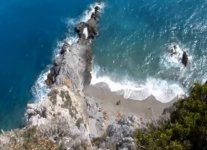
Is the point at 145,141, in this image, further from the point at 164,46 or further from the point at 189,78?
the point at 164,46

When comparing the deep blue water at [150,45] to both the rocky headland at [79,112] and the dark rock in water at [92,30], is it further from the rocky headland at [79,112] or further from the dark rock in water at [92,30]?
the rocky headland at [79,112]

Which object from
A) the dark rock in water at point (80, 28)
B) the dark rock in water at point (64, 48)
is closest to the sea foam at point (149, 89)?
the dark rock in water at point (64, 48)

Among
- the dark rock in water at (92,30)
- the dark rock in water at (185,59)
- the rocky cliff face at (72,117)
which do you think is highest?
the dark rock in water at (92,30)

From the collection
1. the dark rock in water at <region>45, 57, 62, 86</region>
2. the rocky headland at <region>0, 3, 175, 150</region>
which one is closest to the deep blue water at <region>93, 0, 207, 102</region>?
the rocky headland at <region>0, 3, 175, 150</region>

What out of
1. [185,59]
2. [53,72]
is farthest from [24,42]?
[185,59]

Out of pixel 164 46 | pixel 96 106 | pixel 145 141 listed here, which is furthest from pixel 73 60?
pixel 145 141

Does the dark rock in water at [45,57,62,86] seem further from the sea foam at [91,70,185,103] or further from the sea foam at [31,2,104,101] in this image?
the sea foam at [91,70,185,103]
